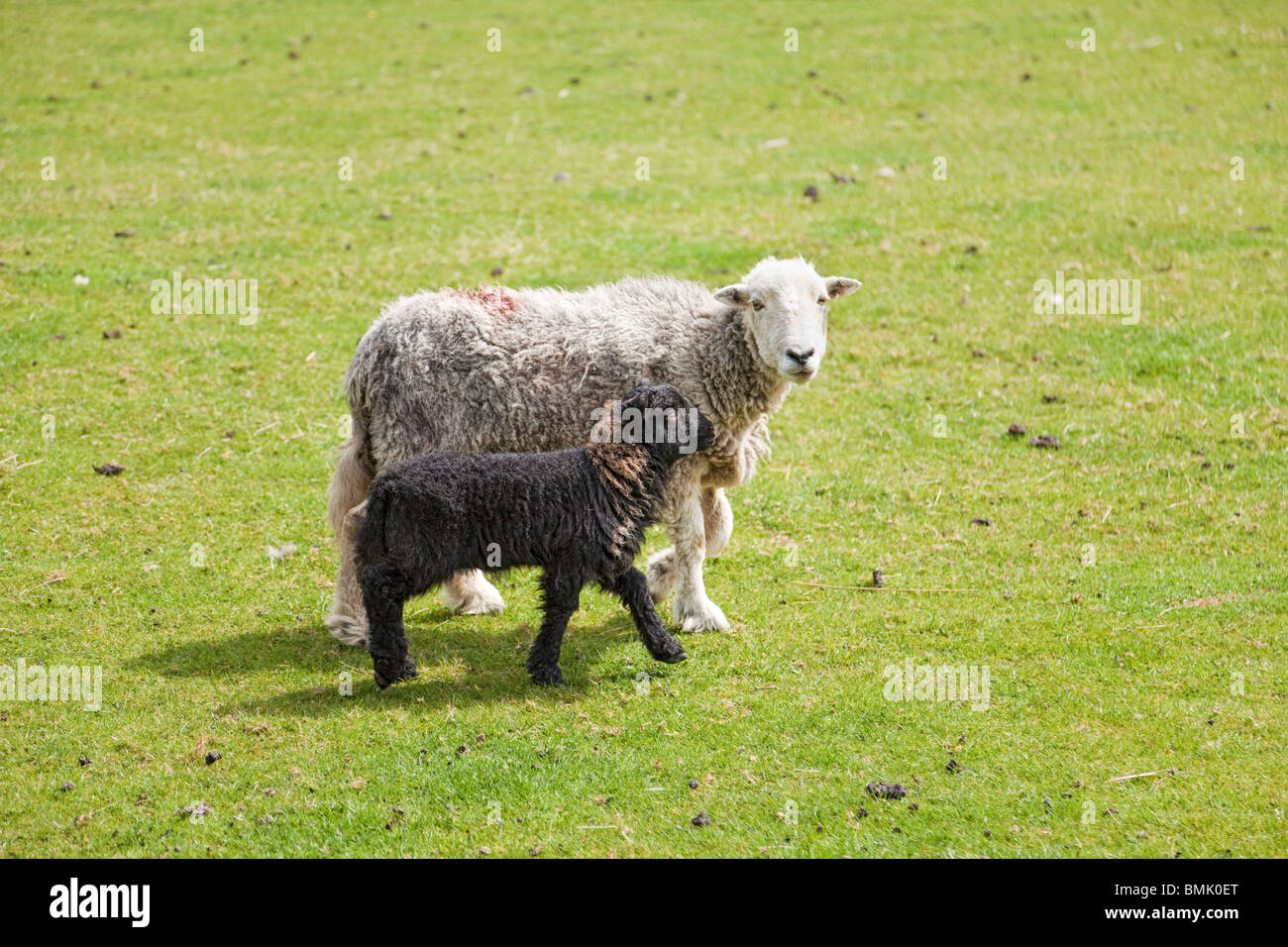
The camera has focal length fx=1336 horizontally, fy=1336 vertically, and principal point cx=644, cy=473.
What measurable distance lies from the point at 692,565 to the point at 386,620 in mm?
2318

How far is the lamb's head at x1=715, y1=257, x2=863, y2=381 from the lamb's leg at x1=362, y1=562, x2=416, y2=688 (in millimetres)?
2934

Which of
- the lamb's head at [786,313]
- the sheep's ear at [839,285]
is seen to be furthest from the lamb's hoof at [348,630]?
the sheep's ear at [839,285]

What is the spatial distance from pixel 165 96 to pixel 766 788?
18022 mm

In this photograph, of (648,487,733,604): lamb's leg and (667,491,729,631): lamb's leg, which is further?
(648,487,733,604): lamb's leg

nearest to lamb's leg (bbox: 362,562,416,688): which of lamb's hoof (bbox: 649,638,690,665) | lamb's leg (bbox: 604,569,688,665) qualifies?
lamb's leg (bbox: 604,569,688,665)

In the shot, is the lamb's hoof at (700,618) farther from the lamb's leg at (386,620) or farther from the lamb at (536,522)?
the lamb's leg at (386,620)

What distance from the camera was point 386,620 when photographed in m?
8.14

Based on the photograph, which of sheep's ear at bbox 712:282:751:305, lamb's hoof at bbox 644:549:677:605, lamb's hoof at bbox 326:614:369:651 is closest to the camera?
lamb's hoof at bbox 326:614:369:651

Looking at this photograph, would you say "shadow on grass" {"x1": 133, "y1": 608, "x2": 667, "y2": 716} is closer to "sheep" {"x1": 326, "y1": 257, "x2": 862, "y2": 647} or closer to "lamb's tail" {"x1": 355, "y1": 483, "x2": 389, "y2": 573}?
"sheep" {"x1": 326, "y1": 257, "x2": 862, "y2": 647}

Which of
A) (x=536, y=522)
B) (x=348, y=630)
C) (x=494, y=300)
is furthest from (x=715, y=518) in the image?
(x=348, y=630)

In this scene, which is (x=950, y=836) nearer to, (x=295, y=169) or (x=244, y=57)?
(x=295, y=169)

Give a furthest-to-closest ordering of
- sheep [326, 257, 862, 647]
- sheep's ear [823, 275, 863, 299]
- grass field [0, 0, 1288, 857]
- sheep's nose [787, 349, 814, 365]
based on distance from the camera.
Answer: sheep's ear [823, 275, 863, 299] → sheep [326, 257, 862, 647] → sheep's nose [787, 349, 814, 365] → grass field [0, 0, 1288, 857]

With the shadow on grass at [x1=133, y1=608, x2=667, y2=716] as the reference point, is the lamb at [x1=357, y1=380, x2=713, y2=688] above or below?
above

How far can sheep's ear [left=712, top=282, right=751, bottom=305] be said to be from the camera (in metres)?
9.38
